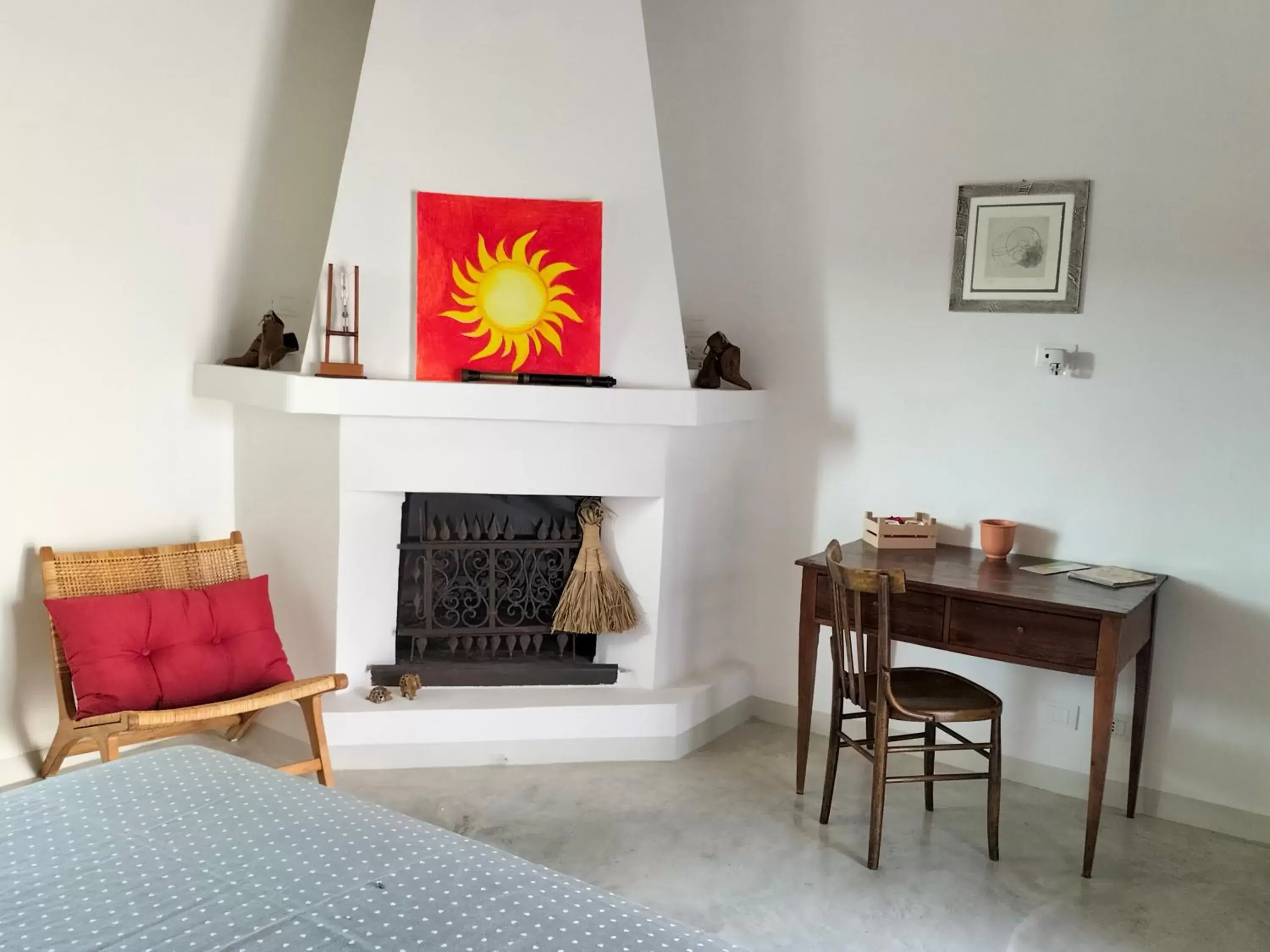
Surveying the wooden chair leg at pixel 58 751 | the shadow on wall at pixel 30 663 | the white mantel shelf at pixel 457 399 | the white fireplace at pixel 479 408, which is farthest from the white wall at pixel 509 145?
the wooden chair leg at pixel 58 751

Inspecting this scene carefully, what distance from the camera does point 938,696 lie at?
2.82 metres

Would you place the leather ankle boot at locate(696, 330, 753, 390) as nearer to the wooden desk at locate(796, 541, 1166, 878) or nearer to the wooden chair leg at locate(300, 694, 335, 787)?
the wooden desk at locate(796, 541, 1166, 878)

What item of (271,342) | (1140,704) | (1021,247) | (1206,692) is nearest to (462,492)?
(271,342)

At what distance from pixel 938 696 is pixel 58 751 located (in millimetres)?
2404

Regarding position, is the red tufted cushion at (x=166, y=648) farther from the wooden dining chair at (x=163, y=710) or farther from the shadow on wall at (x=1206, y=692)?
the shadow on wall at (x=1206, y=692)

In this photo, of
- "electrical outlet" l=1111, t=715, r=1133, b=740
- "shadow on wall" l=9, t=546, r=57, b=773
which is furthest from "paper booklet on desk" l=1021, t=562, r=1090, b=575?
"shadow on wall" l=9, t=546, r=57, b=773

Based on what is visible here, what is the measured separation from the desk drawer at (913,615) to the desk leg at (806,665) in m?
0.11

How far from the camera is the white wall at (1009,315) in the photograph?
2.94m

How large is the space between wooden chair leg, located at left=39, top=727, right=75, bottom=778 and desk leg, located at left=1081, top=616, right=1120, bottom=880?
2652 mm

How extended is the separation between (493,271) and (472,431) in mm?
510

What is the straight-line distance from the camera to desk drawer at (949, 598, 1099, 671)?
2648mm

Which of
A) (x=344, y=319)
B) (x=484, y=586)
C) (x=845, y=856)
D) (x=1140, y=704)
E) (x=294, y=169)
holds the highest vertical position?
(x=294, y=169)

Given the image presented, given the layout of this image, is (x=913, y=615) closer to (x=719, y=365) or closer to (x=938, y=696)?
(x=938, y=696)

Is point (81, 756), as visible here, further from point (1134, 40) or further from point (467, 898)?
point (1134, 40)
